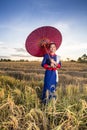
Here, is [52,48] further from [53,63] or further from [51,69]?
[51,69]

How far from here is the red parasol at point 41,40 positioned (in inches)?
300

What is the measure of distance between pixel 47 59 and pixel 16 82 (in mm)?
4297

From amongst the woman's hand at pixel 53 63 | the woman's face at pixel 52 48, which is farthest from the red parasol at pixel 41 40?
the woman's hand at pixel 53 63

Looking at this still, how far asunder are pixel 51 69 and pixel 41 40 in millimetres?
718

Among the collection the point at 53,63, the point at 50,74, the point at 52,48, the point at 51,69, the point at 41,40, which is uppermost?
the point at 41,40

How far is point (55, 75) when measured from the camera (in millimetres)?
7621

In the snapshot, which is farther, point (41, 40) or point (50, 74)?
point (41, 40)

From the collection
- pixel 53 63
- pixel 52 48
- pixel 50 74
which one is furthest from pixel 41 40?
pixel 50 74

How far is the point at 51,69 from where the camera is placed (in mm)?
7520

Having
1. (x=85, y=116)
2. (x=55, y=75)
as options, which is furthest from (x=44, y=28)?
(x=85, y=116)

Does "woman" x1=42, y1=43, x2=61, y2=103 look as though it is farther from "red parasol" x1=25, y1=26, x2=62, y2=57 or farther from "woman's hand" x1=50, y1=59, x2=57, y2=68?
"red parasol" x1=25, y1=26, x2=62, y2=57

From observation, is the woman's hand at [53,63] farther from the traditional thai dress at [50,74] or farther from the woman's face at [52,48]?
the woman's face at [52,48]

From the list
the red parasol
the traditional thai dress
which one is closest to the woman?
the traditional thai dress

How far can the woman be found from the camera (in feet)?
24.5
